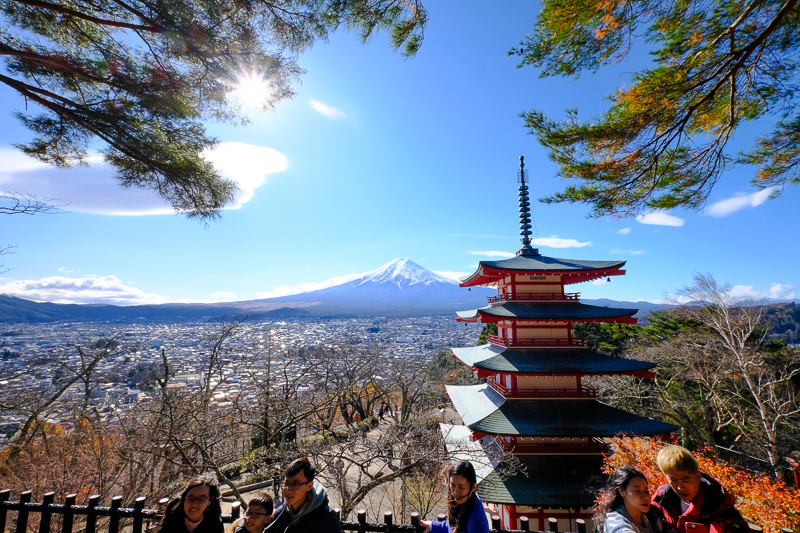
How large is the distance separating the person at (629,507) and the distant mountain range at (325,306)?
44.8m

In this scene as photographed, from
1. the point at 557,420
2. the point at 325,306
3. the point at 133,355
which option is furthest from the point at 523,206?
the point at 325,306

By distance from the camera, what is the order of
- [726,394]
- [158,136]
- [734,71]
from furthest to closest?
1. [726,394]
2. [158,136]
3. [734,71]

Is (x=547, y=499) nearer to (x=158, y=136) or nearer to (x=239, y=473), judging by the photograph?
(x=158, y=136)

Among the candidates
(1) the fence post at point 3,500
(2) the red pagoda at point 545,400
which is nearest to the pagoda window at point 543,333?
(2) the red pagoda at point 545,400

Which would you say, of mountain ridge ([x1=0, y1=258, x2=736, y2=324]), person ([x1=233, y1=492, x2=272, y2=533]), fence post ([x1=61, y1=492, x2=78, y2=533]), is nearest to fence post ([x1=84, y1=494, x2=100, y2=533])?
fence post ([x1=61, y1=492, x2=78, y2=533])

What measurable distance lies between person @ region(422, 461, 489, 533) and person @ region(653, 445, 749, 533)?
43.8 inches

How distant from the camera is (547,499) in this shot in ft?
21.7

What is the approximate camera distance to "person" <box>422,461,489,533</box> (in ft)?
6.39

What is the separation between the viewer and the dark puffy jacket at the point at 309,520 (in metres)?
2.08

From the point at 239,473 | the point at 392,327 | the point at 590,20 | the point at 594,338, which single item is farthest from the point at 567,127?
the point at 392,327

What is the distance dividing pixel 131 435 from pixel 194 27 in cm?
933

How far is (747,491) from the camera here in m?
6.06

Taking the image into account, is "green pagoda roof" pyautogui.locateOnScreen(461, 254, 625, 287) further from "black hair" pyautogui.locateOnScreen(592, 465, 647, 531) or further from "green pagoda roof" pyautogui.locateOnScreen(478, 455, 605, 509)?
"black hair" pyautogui.locateOnScreen(592, 465, 647, 531)

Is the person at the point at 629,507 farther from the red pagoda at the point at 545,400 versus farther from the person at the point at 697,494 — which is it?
the red pagoda at the point at 545,400
